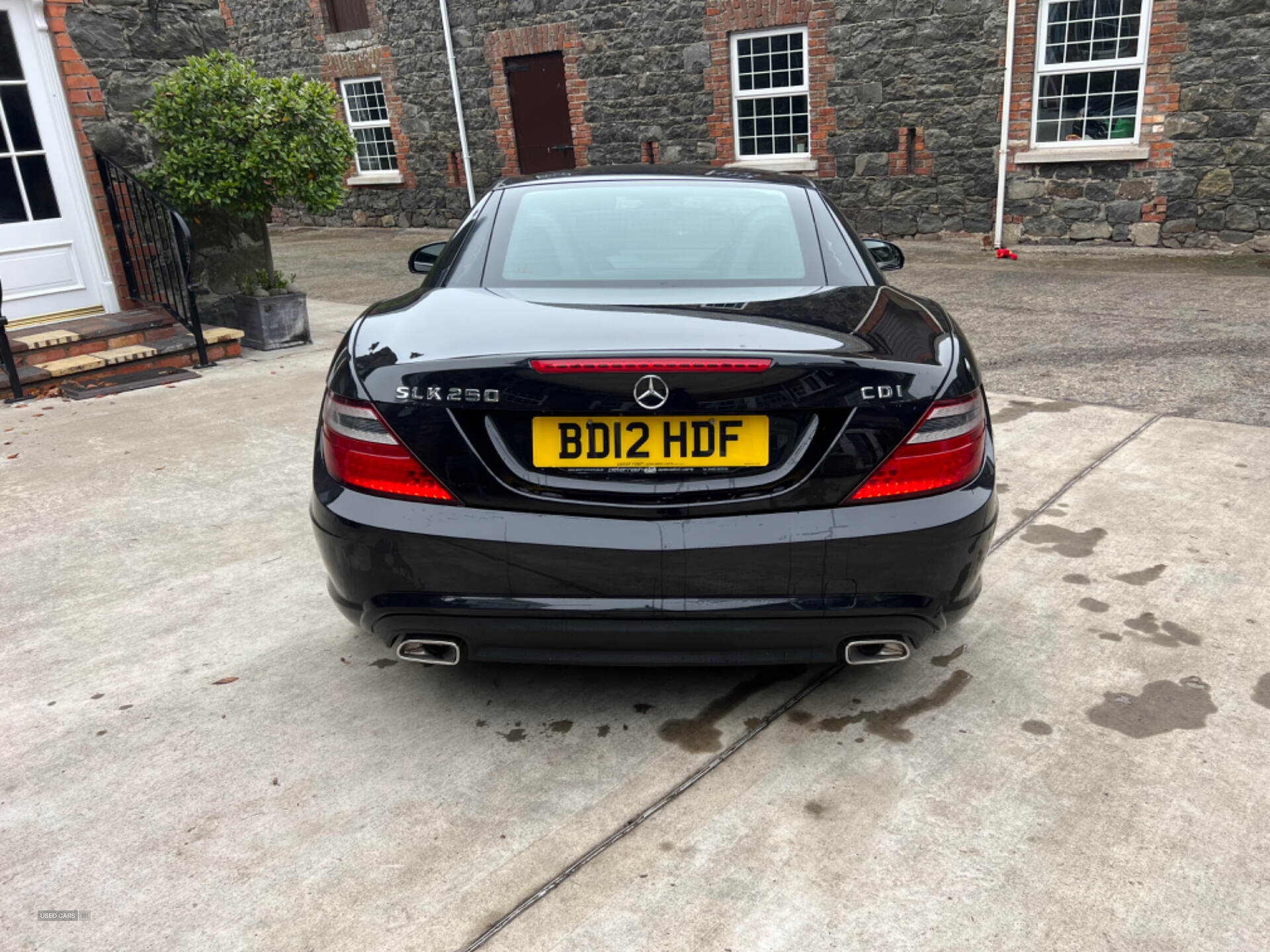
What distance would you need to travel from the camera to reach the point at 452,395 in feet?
7.30

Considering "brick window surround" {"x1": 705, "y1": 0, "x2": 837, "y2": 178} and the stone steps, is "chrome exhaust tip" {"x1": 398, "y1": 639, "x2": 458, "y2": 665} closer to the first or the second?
the stone steps

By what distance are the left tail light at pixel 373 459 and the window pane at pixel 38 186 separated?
19.9 ft

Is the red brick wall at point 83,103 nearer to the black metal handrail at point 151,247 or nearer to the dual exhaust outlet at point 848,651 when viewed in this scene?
the black metal handrail at point 151,247

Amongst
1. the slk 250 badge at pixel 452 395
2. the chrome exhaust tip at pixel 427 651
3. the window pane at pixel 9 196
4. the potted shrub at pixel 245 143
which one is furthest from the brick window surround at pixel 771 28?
the chrome exhaust tip at pixel 427 651

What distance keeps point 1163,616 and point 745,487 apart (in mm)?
1692

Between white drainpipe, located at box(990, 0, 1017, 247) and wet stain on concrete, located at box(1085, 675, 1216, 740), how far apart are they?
9725 millimetres

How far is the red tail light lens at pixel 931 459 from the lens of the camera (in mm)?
2244

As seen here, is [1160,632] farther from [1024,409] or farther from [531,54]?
[531,54]

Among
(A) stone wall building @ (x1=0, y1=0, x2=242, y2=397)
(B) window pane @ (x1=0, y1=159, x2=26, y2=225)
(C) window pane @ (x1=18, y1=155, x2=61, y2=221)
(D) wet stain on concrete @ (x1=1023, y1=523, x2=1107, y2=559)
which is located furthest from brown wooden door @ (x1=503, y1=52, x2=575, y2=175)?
(D) wet stain on concrete @ (x1=1023, y1=523, x2=1107, y2=559)

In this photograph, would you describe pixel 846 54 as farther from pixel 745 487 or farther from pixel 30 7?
pixel 745 487

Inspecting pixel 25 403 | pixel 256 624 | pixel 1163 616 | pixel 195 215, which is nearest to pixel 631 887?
pixel 256 624

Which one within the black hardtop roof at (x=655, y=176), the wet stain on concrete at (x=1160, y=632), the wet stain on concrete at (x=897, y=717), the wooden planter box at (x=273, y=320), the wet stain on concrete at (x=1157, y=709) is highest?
the black hardtop roof at (x=655, y=176)

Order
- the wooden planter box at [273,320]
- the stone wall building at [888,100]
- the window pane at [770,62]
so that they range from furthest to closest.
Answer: the window pane at [770,62]
the stone wall building at [888,100]
the wooden planter box at [273,320]

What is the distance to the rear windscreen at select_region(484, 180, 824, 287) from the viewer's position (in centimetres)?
288
